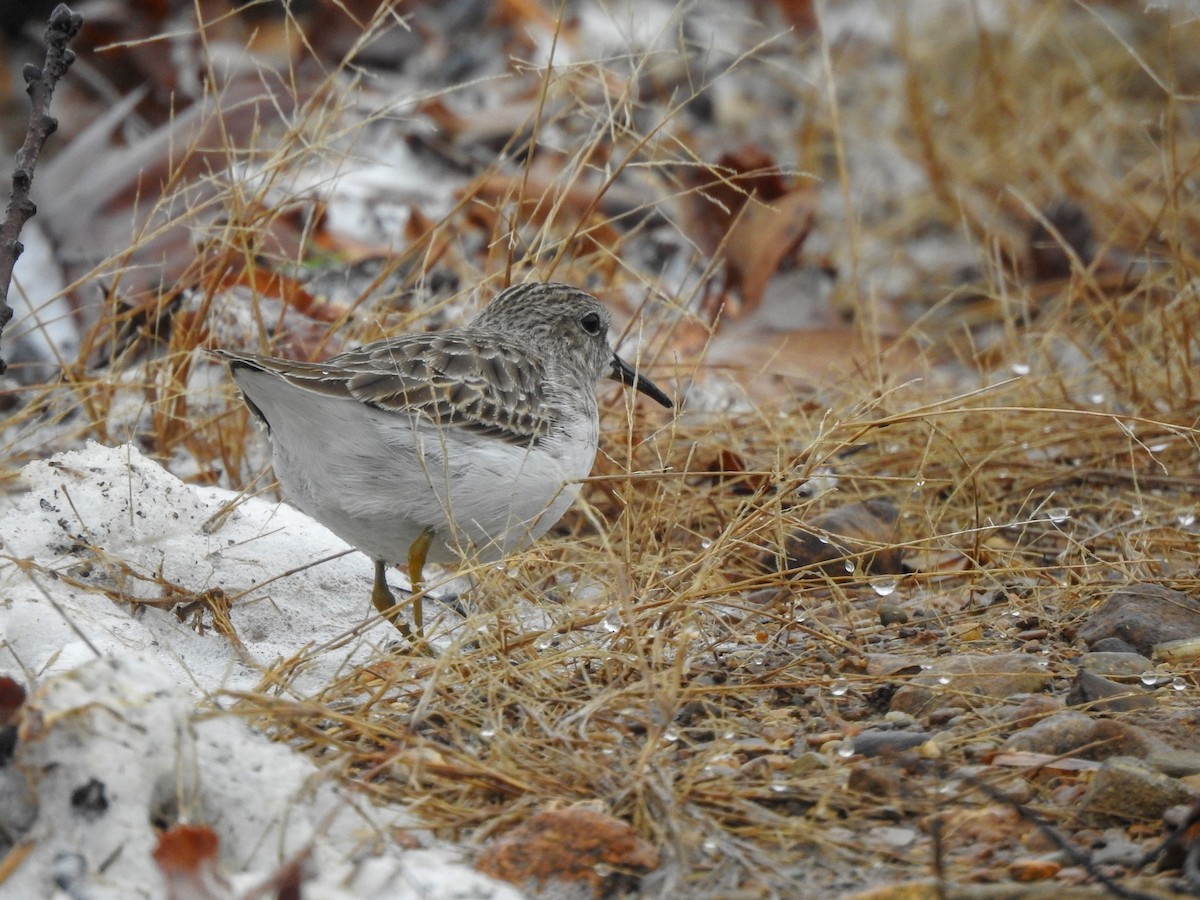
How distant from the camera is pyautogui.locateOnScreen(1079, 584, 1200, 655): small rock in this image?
12.2ft

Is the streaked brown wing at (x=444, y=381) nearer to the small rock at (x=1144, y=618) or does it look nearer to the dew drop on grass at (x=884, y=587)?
the dew drop on grass at (x=884, y=587)

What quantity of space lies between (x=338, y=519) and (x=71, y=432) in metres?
1.22

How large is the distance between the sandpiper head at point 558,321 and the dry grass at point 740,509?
0.38 ft

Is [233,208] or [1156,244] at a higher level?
[233,208]

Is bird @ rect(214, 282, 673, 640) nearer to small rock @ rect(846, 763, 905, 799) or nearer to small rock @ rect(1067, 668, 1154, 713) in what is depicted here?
small rock @ rect(846, 763, 905, 799)

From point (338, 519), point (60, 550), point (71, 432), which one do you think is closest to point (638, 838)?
point (338, 519)

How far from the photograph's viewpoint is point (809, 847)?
283 centimetres

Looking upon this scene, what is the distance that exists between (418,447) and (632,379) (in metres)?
1.41

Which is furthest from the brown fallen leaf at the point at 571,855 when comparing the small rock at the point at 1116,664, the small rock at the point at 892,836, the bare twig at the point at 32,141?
the bare twig at the point at 32,141

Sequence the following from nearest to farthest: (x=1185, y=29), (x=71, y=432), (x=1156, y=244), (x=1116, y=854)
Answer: (x=1116, y=854) → (x=71, y=432) → (x=1156, y=244) → (x=1185, y=29)

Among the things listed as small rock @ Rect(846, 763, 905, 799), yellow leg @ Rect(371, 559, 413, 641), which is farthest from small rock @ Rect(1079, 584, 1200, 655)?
yellow leg @ Rect(371, 559, 413, 641)

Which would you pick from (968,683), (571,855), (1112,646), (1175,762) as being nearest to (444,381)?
(968,683)

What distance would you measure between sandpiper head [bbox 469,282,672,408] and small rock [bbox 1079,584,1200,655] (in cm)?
157

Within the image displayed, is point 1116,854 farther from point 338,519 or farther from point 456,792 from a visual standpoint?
point 338,519
